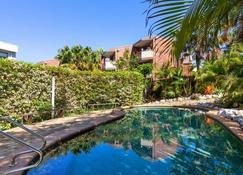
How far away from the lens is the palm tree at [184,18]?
1671 mm

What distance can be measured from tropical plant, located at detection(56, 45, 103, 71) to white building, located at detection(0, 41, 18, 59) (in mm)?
9231

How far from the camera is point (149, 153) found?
9000mm

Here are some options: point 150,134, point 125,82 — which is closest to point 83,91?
point 125,82

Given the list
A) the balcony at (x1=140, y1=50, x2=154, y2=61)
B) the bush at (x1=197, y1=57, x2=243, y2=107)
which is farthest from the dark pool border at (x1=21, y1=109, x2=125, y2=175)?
the balcony at (x1=140, y1=50, x2=154, y2=61)

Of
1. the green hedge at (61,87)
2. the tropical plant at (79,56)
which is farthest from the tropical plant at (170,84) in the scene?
the tropical plant at (79,56)

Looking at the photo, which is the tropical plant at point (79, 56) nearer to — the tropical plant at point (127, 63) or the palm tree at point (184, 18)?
the tropical plant at point (127, 63)

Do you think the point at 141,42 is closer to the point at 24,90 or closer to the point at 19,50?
the point at 19,50

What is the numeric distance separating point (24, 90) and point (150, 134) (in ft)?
20.0

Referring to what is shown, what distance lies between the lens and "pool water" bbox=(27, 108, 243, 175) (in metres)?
7.14

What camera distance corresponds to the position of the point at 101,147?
32.8 feet

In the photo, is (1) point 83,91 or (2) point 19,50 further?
(2) point 19,50

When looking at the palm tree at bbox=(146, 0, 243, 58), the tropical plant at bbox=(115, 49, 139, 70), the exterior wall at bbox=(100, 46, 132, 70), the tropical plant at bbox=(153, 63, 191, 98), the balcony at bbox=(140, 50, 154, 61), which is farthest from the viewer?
the exterior wall at bbox=(100, 46, 132, 70)

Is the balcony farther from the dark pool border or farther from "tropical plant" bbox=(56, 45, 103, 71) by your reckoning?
the dark pool border

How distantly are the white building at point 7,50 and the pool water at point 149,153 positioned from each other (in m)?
17.6
